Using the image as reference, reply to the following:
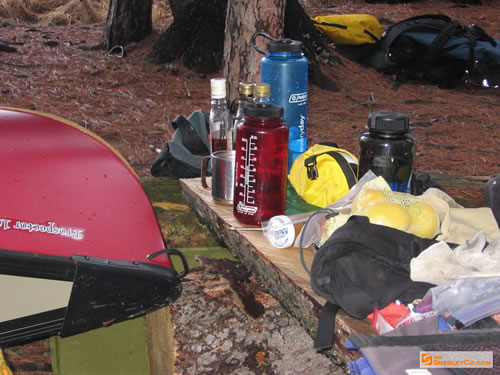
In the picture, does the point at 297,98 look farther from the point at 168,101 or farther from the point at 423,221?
the point at 168,101

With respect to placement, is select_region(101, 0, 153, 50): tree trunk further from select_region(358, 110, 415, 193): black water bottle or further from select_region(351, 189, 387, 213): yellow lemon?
select_region(351, 189, 387, 213): yellow lemon

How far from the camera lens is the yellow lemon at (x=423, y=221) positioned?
1.86 metres

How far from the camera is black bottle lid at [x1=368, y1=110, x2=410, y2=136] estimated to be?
2078mm

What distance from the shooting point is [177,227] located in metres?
2.88

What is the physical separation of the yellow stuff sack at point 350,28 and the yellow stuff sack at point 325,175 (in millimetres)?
5582

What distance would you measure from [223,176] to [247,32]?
205 centimetres

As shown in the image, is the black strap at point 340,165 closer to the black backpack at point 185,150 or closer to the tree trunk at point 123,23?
the black backpack at point 185,150

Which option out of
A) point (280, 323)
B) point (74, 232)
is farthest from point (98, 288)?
point (280, 323)

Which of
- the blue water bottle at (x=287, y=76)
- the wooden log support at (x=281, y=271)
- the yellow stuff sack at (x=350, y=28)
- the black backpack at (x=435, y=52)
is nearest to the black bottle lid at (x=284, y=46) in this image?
the blue water bottle at (x=287, y=76)

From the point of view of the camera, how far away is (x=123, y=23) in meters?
8.06

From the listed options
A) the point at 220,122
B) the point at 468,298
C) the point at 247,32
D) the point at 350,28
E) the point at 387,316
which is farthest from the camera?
the point at 350,28

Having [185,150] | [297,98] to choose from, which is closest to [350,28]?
[185,150]

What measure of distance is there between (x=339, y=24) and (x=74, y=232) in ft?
21.3

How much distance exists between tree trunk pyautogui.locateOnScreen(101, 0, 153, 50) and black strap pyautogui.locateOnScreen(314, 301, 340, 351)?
7116mm
